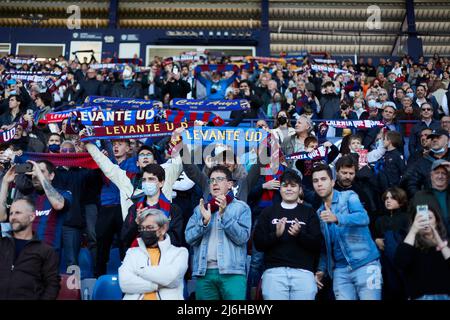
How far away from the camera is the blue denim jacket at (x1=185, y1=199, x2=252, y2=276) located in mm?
4527

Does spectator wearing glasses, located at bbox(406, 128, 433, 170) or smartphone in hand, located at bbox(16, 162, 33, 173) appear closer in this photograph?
smartphone in hand, located at bbox(16, 162, 33, 173)

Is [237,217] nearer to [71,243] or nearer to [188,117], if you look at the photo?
[71,243]

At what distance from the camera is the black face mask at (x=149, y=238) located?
169 inches

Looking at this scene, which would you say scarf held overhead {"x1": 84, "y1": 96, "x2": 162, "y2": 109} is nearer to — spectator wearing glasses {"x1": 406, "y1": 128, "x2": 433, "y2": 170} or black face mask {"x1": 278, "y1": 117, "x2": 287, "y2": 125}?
black face mask {"x1": 278, "y1": 117, "x2": 287, "y2": 125}

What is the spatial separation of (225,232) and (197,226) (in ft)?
0.82

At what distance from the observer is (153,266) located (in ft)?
13.6

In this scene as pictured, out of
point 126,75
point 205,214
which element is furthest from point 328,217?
point 126,75

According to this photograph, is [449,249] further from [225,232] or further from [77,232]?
[77,232]

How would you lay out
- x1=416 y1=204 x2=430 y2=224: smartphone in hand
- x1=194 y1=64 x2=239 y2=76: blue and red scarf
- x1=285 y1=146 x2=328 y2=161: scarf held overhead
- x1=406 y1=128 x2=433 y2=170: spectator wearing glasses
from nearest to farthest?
1. x1=416 y1=204 x2=430 y2=224: smartphone in hand
2. x1=285 y1=146 x2=328 y2=161: scarf held overhead
3. x1=406 y1=128 x2=433 y2=170: spectator wearing glasses
4. x1=194 y1=64 x2=239 y2=76: blue and red scarf

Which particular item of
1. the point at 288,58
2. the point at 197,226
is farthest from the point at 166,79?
the point at 197,226

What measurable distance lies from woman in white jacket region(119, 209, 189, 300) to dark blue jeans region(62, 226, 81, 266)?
1.63 m

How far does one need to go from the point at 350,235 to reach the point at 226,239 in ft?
3.53

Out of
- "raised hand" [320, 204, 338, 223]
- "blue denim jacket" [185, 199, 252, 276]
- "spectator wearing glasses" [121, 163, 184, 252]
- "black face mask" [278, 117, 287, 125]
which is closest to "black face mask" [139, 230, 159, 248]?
"blue denim jacket" [185, 199, 252, 276]
